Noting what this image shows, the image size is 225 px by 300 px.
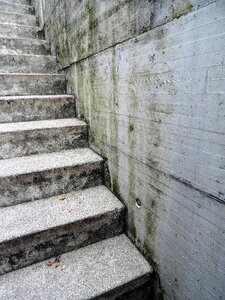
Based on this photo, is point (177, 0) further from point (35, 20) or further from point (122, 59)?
point (35, 20)

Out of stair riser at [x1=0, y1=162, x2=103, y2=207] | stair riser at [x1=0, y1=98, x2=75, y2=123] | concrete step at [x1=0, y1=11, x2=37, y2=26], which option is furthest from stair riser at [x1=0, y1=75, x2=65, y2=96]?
concrete step at [x1=0, y1=11, x2=37, y2=26]

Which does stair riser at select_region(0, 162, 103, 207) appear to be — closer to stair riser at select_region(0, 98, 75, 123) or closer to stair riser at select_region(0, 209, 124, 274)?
stair riser at select_region(0, 209, 124, 274)

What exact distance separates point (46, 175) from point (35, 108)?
1.04 meters

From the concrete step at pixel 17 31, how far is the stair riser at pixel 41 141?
2613 millimetres

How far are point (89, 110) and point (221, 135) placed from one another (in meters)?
1.70

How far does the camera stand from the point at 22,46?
3.57 m

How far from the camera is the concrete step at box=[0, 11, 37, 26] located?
417 centimetres

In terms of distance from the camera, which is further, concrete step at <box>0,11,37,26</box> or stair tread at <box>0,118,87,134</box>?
concrete step at <box>0,11,37,26</box>

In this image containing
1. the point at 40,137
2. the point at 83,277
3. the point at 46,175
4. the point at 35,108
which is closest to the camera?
the point at 83,277

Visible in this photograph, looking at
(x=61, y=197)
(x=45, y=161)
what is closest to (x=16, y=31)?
(x=45, y=161)

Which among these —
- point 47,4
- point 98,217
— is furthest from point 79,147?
point 47,4

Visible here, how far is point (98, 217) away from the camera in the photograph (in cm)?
183

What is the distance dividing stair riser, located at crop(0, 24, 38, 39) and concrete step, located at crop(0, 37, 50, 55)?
0.52 meters

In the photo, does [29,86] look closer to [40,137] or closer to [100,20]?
[40,137]
